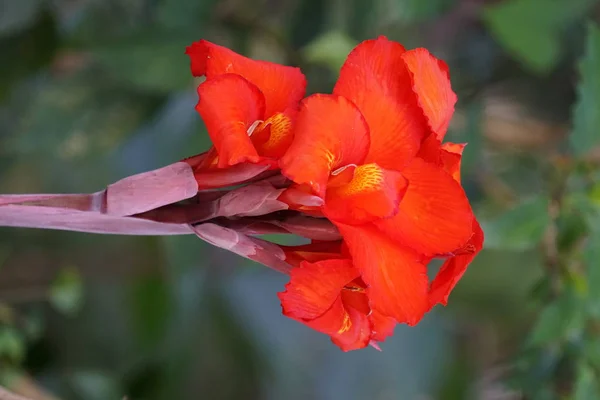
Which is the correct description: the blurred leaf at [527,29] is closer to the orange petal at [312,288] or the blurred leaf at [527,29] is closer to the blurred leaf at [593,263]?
the blurred leaf at [593,263]

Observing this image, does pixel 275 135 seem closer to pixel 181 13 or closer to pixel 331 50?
pixel 331 50

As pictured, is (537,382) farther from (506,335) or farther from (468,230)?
(506,335)

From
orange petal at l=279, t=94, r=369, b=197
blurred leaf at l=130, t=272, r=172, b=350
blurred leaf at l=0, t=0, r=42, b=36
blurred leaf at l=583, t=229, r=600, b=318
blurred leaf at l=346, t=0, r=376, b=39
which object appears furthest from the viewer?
blurred leaf at l=130, t=272, r=172, b=350

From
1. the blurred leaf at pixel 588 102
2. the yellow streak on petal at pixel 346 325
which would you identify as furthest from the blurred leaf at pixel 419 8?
the yellow streak on petal at pixel 346 325

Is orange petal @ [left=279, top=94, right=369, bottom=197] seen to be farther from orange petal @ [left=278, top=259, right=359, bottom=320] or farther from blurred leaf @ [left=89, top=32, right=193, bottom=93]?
blurred leaf @ [left=89, top=32, right=193, bottom=93]

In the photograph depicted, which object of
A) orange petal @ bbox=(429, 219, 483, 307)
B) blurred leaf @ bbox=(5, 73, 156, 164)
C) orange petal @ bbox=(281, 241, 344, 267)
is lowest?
blurred leaf @ bbox=(5, 73, 156, 164)

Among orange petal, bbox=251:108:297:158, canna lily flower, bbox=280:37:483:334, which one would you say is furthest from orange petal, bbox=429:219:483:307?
orange petal, bbox=251:108:297:158

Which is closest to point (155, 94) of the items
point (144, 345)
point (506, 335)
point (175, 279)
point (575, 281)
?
point (175, 279)
